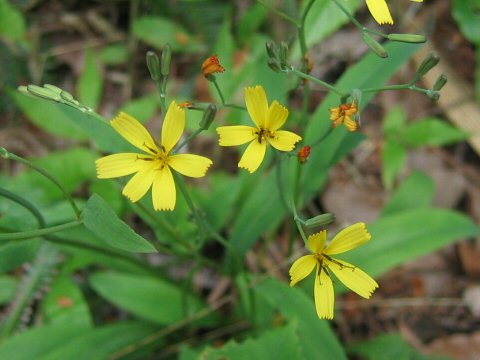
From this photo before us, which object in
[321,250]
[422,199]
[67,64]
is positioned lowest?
[321,250]

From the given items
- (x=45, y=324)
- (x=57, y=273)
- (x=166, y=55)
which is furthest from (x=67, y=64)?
Result: (x=166, y=55)

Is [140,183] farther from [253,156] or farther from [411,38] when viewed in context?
[411,38]

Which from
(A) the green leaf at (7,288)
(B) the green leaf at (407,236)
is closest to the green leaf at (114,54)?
(A) the green leaf at (7,288)

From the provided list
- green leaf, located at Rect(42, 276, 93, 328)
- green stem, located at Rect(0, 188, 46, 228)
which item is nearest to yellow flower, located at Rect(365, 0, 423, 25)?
green stem, located at Rect(0, 188, 46, 228)

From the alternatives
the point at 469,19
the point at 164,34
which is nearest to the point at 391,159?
the point at 469,19

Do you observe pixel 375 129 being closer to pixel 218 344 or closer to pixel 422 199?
pixel 422 199

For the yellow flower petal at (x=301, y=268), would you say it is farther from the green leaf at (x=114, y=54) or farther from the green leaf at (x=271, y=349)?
the green leaf at (x=114, y=54)
